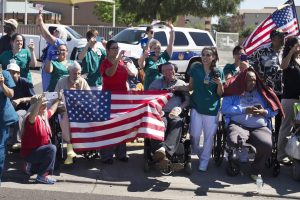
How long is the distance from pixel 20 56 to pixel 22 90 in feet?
1.98

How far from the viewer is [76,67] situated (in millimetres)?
7492

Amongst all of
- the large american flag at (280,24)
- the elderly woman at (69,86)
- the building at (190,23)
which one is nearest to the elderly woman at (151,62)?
the elderly woman at (69,86)

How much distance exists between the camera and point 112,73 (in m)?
7.66

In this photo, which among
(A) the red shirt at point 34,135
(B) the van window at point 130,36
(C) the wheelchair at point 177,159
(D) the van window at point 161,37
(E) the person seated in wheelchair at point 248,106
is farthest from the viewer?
(B) the van window at point 130,36

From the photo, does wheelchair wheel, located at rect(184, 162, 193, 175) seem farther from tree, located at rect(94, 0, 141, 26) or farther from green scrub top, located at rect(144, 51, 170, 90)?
tree, located at rect(94, 0, 141, 26)

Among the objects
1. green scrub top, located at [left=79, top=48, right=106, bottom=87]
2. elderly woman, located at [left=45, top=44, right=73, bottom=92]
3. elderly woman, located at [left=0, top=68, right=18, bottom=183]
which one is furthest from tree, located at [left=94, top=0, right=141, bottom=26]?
elderly woman, located at [left=0, top=68, right=18, bottom=183]

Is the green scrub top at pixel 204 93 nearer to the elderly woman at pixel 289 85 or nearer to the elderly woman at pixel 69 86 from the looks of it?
the elderly woman at pixel 289 85

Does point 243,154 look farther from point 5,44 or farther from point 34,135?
point 5,44

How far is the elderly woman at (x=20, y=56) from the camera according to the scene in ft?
26.7

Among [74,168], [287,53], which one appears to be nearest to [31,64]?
[74,168]

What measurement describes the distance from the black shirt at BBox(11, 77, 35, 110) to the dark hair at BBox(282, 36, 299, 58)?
386 cm

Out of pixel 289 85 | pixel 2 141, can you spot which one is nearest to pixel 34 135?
pixel 2 141

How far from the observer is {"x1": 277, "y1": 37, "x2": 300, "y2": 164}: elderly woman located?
7500mm

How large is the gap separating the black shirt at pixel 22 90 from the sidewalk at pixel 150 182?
826 millimetres
